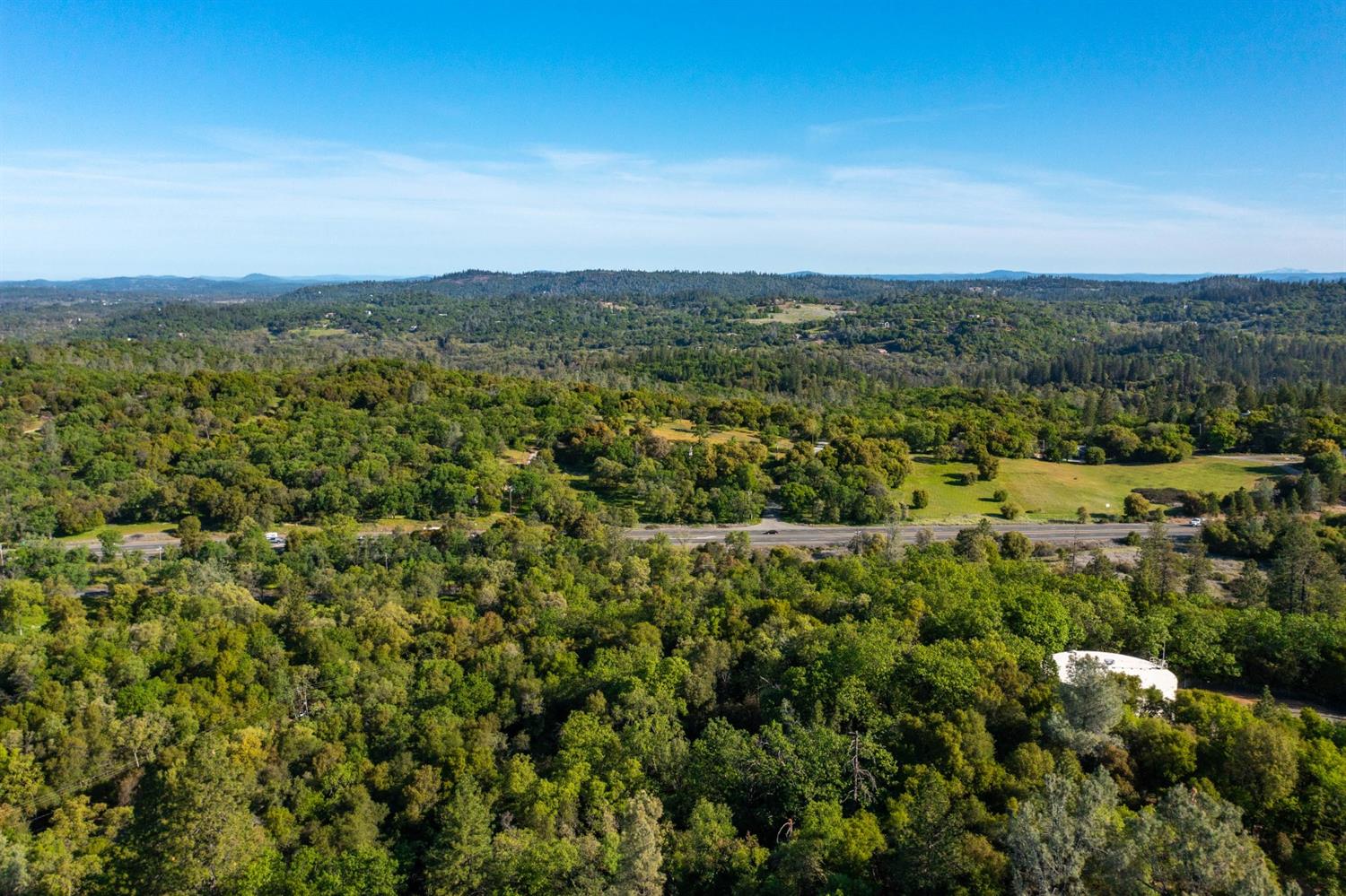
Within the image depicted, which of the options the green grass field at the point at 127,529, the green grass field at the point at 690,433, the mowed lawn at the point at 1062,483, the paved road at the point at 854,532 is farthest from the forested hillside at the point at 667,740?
the green grass field at the point at 690,433

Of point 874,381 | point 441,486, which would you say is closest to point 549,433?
point 441,486

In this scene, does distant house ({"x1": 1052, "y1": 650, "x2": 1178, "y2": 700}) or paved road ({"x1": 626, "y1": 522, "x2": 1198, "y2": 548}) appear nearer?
distant house ({"x1": 1052, "y1": 650, "x2": 1178, "y2": 700})

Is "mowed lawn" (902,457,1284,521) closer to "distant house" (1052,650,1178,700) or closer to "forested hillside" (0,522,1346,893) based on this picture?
"forested hillside" (0,522,1346,893)

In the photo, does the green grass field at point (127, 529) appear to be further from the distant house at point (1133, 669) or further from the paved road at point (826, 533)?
the distant house at point (1133, 669)

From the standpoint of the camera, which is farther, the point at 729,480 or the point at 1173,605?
the point at 729,480

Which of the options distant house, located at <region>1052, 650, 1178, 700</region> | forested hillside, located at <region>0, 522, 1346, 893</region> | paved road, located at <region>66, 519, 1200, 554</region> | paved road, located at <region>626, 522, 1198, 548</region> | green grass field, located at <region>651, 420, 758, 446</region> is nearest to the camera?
forested hillside, located at <region>0, 522, 1346, 893</region>

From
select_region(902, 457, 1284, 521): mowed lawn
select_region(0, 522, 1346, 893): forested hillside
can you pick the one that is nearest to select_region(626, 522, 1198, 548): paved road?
select_region(902, 457, 1284, 521): mowed lawn

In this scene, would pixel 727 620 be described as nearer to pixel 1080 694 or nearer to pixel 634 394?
pixel 1080 694
